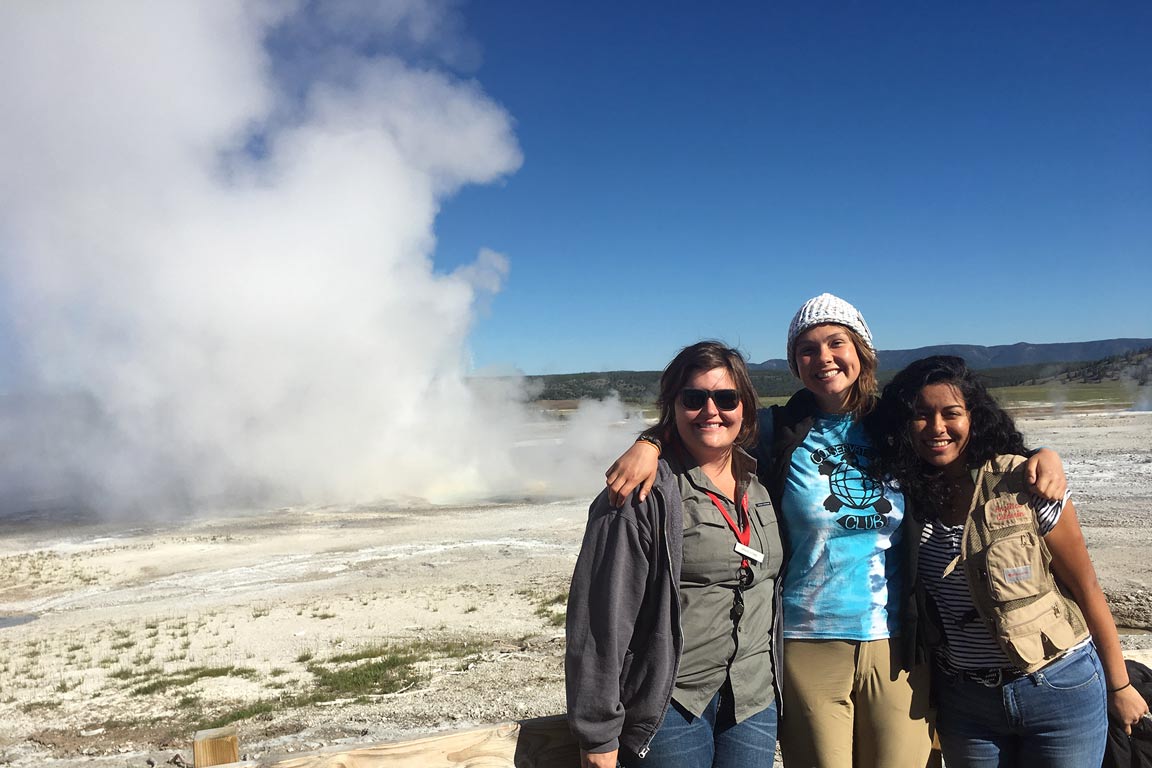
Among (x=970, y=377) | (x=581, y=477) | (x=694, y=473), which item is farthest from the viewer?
(x=581, y=477)

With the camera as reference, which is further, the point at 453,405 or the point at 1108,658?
the point at 453,405

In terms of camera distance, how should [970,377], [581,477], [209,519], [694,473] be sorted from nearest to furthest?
[694,473] < [970,377] < [209,519] < [581,477]

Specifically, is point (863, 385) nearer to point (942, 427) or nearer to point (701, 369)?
point (942, 427)

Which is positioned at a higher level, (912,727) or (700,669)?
(700,669)

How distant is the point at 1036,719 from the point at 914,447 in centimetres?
97

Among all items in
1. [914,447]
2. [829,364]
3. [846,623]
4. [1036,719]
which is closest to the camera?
[1036,719]

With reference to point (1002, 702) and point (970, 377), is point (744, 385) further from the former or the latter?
point (1002, 702)

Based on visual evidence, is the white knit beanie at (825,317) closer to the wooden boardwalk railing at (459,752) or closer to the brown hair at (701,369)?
the brown hair at (701,369)

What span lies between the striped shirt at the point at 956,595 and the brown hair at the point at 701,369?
0.75 metres

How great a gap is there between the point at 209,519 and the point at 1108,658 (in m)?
31.6

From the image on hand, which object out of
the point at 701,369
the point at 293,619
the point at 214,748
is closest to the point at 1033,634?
the point at 701,369

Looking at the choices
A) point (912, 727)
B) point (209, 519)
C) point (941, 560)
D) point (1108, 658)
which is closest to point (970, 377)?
point (941, 560)

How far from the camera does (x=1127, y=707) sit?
2668 mm

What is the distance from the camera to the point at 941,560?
2.64 metres
